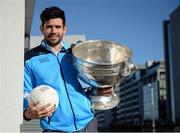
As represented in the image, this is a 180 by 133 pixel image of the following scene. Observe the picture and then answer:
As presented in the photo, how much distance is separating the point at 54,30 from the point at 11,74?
1.02 feet

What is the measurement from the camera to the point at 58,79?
72.7 inches

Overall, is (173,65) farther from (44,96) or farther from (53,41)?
(44,96)

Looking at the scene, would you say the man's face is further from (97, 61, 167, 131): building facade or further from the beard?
(97, 61, 167, 131): building facade

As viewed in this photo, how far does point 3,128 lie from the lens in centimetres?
170

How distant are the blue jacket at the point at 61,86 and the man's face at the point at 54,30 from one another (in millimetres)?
78

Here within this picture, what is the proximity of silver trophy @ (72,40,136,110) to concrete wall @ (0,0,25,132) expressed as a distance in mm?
262

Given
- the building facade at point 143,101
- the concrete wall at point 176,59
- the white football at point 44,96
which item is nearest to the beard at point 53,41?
the white football at point 44,96

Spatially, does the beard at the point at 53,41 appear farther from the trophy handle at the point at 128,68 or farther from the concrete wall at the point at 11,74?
the trophy handle at the point at 128,68

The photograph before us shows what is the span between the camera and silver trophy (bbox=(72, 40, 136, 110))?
1814 mm

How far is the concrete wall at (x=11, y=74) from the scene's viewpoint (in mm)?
1696

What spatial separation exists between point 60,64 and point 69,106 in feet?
0.66

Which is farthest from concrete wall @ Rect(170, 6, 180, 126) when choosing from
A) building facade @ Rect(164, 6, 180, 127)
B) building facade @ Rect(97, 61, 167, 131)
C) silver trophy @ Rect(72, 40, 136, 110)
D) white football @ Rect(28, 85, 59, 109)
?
white football @ Rect(28, 85, 59, 109)

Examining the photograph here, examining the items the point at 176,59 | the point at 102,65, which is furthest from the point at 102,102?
the point at 176,59

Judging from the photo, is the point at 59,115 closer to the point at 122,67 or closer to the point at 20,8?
the point at 122,67
